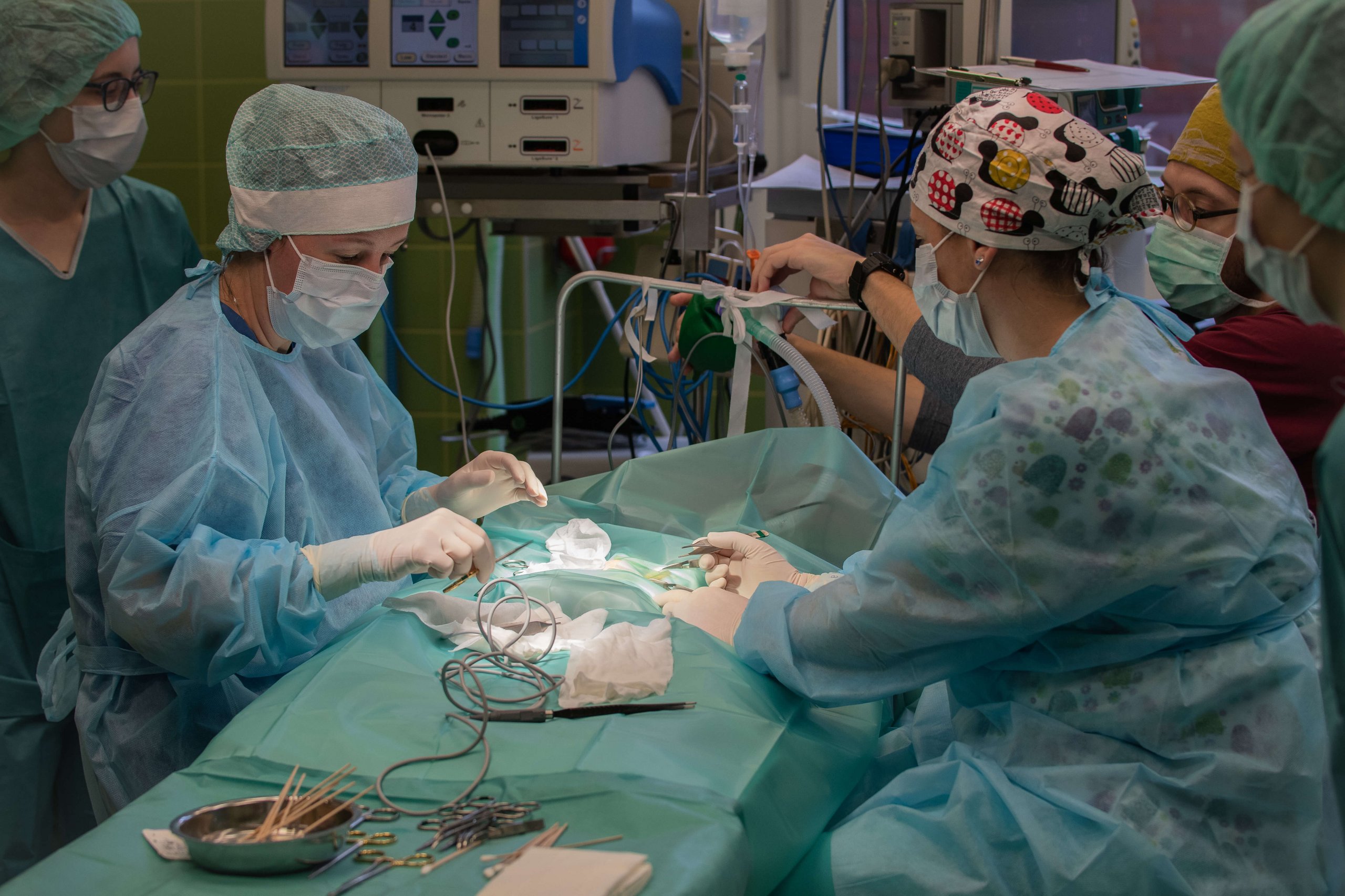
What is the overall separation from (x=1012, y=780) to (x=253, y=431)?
1.11 metres

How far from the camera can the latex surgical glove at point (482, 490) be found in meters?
1.95

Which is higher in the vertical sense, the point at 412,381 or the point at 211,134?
the point at 211,134

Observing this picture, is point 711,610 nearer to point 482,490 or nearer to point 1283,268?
point 482,490

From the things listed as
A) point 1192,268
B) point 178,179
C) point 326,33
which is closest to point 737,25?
point 326,33

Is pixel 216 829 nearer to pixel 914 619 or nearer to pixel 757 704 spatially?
pixel 757 704

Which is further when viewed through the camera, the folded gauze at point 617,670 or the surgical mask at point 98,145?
the surgical mask at point 98,145

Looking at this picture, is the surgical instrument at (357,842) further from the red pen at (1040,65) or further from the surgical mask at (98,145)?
the red pen at (1040,65)

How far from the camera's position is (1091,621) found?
1.33 m

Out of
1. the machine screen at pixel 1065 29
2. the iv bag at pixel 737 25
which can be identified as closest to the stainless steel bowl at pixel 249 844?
the iv bag at pixel 737 25

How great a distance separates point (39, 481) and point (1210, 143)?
2239 mm

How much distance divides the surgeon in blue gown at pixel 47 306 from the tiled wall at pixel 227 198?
48.3 inches

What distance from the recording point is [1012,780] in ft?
4.41

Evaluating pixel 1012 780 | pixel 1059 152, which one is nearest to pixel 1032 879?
pixel 1012 780

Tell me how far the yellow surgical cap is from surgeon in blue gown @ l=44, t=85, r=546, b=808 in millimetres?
1331
